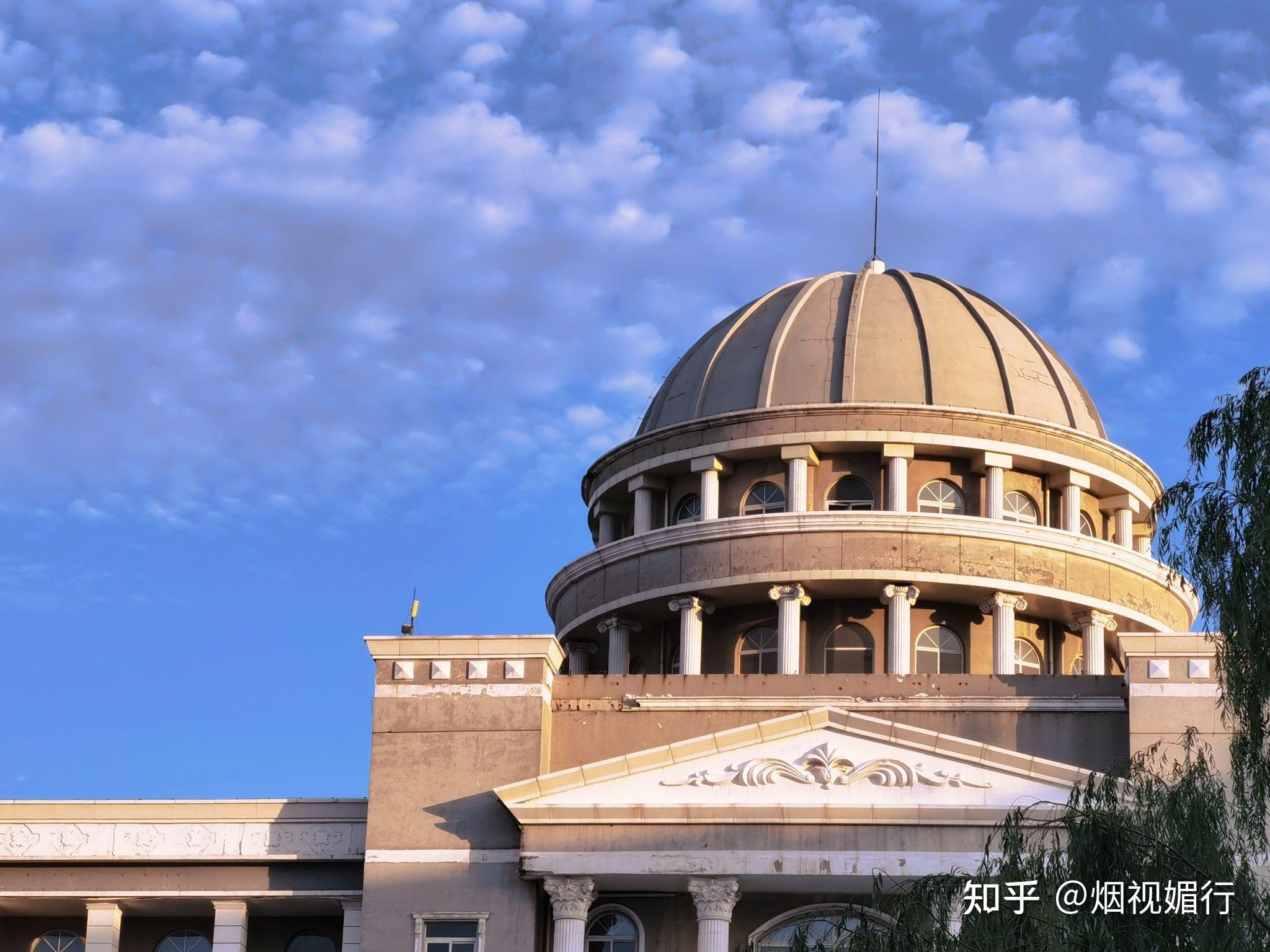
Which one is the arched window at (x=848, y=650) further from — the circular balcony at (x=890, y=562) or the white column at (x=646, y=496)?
the white column at (x=646, y=496)

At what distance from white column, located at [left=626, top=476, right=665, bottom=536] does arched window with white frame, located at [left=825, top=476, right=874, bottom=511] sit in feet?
14.1

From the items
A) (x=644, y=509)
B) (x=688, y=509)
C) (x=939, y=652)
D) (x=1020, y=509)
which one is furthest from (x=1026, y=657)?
(x=644, y=509)

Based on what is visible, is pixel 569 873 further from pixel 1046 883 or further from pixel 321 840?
pixel 1046 883

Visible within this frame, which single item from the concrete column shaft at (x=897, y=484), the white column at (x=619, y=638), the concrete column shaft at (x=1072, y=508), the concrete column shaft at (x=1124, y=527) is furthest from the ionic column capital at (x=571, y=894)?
the concrete column shaft at (x=1124, y=527)

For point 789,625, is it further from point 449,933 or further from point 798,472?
point 449,933

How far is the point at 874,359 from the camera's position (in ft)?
174

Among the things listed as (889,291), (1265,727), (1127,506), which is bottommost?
(1265,727)

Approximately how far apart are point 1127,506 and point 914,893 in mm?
26667

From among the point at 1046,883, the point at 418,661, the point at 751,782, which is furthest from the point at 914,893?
the point at 418,661

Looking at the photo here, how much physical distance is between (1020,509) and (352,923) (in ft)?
60.7

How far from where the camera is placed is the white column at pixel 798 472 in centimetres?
5112

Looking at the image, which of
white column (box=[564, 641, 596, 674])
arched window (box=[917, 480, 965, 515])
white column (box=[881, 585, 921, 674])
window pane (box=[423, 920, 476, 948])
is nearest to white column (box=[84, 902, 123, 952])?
window pane (box=[423, 920, 476, 948])

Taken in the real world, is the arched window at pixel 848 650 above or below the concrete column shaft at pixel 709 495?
below

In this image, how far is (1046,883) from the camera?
88.3 feet
